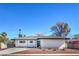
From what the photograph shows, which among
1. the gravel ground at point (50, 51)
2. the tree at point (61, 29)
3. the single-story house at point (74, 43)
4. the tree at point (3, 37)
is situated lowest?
the gravel ground at point (50, 51)

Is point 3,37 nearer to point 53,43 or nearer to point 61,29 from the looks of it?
point 53,43

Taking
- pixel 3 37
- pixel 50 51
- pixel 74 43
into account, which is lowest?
pixel 50 51

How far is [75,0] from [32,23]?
2.76ft

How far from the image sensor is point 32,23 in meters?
8.30

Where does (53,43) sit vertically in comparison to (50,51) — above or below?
above

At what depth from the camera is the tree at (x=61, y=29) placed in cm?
825

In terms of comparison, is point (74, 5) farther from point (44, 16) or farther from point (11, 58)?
point (11, 58)

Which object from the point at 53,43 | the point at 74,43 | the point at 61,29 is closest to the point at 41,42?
the point at 53,43

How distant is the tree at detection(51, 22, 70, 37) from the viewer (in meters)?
8.25

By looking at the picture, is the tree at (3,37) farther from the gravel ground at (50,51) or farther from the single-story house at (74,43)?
the single-story house at (74,43)

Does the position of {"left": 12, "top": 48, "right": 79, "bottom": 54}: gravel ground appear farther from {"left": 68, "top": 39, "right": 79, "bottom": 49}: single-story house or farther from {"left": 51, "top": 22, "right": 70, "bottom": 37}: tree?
{"left": 51, "top": 22, "right": 70, "bottom": 37}: tree

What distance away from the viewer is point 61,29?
8.28 metres

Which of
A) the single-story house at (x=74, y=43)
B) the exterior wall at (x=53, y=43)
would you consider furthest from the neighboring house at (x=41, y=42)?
the single-story house at (x=74, y=43)

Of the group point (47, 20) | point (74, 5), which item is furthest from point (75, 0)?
point (47, 20)
